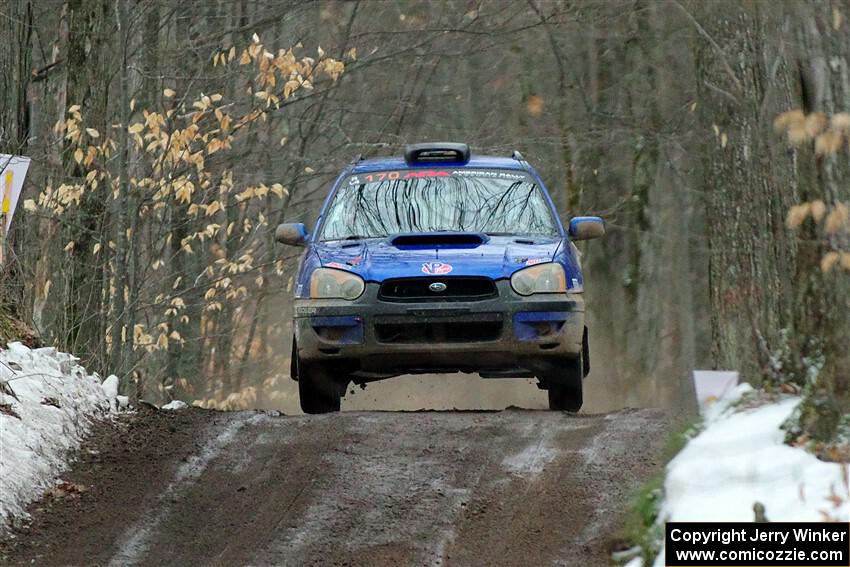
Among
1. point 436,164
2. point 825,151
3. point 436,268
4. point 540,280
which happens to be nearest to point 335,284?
point 436,268

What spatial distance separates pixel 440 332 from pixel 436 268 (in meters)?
0.46

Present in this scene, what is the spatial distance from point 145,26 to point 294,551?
10.1m

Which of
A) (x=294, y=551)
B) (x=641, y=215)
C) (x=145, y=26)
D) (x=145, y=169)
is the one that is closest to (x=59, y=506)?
(x=294, y=551)

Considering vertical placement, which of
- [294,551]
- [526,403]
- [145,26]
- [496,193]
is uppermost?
[145,26]

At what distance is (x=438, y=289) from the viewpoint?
9.89m

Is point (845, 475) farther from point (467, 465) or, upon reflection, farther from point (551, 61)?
point (551, 61)

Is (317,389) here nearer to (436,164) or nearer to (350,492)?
(436,164)

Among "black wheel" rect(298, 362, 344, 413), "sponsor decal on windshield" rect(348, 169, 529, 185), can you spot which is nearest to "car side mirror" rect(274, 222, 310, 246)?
"sponsor decal on windshield" rect(348, 169, 529, 185)

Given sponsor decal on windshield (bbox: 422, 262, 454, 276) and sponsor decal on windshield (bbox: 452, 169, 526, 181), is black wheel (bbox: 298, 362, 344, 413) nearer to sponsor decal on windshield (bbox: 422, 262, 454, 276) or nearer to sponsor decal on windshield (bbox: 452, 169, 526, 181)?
sponsor decal on windshield (bbox: 422, 262, 454, 276)

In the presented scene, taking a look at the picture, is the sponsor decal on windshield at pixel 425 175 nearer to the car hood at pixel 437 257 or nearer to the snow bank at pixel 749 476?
the car hood at pixel 437 257

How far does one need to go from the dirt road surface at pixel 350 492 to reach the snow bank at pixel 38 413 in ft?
0.46

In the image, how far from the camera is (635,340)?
87.9 ft

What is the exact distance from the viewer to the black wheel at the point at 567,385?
33.7 feet

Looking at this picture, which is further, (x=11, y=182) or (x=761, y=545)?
(x=11, y=182)
